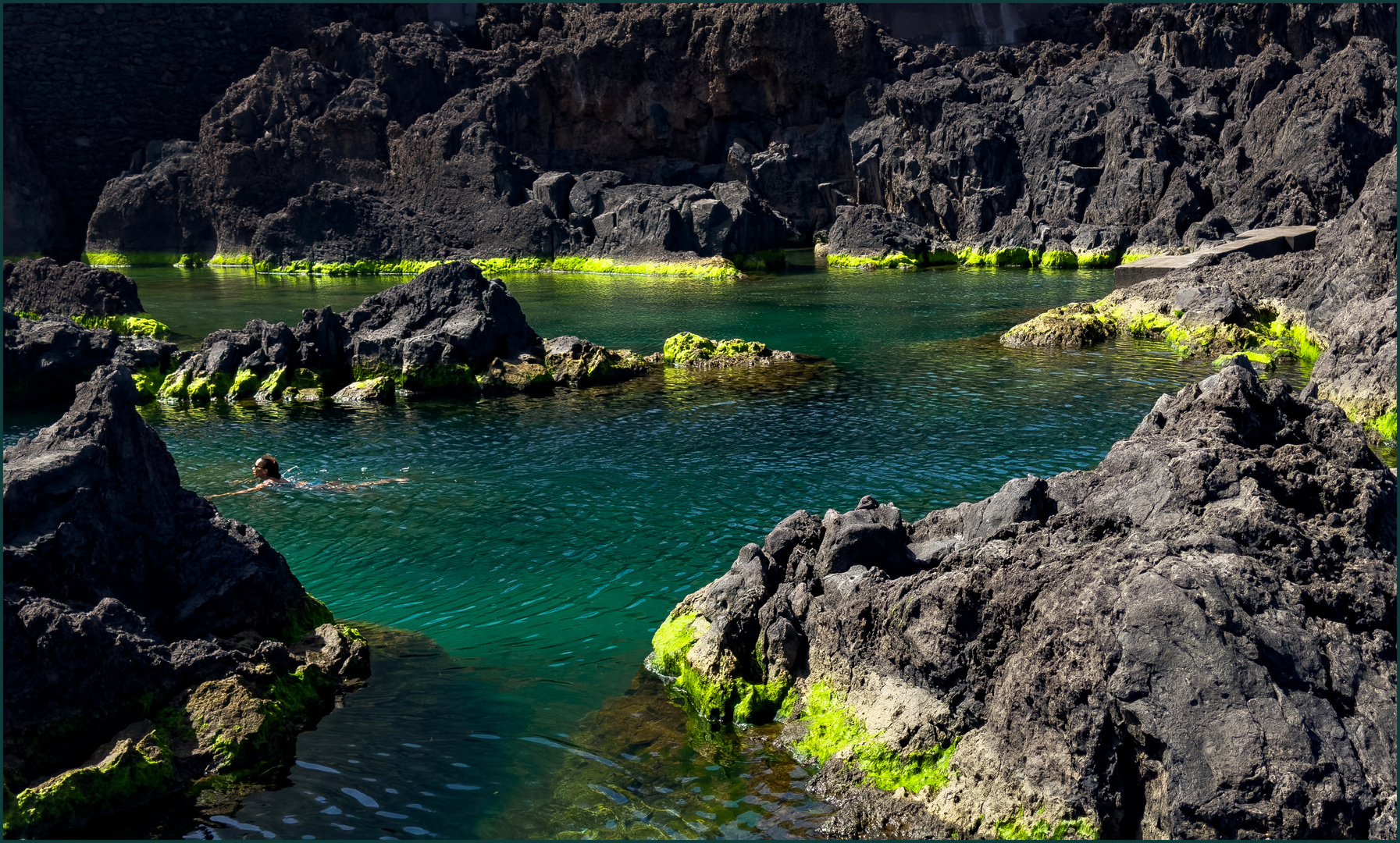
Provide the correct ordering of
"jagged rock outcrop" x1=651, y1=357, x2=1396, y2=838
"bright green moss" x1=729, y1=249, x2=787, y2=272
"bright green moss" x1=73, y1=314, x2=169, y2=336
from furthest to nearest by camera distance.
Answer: "bright green moss" x1=729, y1=249, x2=787, y2=272 < "bright green moss" x1=73, y1=314, x2=169, y2=336 < "jagged rock outcrop" x1=651, y1=357, x2=1396, y2=838

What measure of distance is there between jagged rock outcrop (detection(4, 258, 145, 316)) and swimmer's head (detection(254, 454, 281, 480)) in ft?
89.7

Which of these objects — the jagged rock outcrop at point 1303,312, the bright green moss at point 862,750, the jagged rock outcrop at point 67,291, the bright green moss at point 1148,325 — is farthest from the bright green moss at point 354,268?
the bright green moss at point 862,750

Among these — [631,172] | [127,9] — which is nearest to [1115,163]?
[631,172]

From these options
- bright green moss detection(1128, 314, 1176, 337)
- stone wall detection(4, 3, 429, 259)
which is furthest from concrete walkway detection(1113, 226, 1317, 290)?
stone wall detection(4, 3, 429, 259)

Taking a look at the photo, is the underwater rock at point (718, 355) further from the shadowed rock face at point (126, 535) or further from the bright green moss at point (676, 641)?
the shadowed rock face at point (126, 535)

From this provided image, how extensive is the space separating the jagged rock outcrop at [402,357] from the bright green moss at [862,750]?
2236 centimetres

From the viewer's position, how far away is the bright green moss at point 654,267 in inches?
2618

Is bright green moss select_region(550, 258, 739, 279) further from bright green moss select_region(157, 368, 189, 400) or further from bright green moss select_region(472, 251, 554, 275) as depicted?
bright green moss select_region(157, 368, 189, 400)

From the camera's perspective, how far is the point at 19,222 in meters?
87.3

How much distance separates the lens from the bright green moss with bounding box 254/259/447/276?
78188 millimetres

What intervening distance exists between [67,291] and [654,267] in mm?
35747

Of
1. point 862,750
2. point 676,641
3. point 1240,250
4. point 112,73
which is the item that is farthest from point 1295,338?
point 112,73

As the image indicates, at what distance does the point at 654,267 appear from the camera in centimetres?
7000

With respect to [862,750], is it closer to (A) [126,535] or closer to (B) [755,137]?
(A) [126,535]
